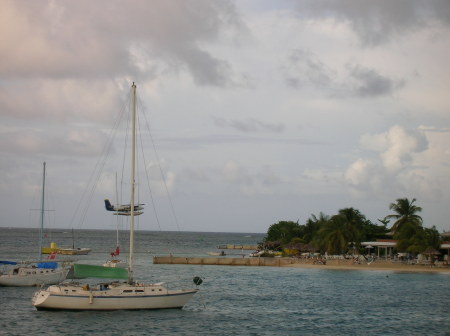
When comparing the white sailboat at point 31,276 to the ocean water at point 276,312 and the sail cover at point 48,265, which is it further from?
the sail cover at point 48,265

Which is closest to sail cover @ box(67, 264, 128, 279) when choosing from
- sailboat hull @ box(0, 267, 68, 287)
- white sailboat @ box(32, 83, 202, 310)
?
white sailboat @ box(32, 83, 202, 310)

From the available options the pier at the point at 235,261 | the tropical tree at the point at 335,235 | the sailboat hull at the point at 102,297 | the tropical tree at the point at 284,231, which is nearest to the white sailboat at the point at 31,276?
the sailboat hull at the point at 102,297

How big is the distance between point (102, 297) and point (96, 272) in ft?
11.6

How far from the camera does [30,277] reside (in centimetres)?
6750

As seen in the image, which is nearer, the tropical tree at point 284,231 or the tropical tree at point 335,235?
the tropical tree at point 335,235

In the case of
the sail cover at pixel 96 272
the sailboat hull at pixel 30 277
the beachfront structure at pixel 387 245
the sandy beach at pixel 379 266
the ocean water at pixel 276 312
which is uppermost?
the beachfront structure at pixel 387 245

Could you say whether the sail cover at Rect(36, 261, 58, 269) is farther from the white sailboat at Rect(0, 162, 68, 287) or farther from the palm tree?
the palm tree

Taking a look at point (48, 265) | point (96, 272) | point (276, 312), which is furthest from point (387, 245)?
point (96, 272)

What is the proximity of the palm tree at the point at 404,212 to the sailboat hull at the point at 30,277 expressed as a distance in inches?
2271

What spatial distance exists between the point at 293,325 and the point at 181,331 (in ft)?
28.9

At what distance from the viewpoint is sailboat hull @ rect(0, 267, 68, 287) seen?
6700 centimetres

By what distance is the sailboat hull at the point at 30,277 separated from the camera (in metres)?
67.0

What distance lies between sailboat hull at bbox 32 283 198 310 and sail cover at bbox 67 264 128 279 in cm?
133

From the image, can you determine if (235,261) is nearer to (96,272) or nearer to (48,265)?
(48,265)
